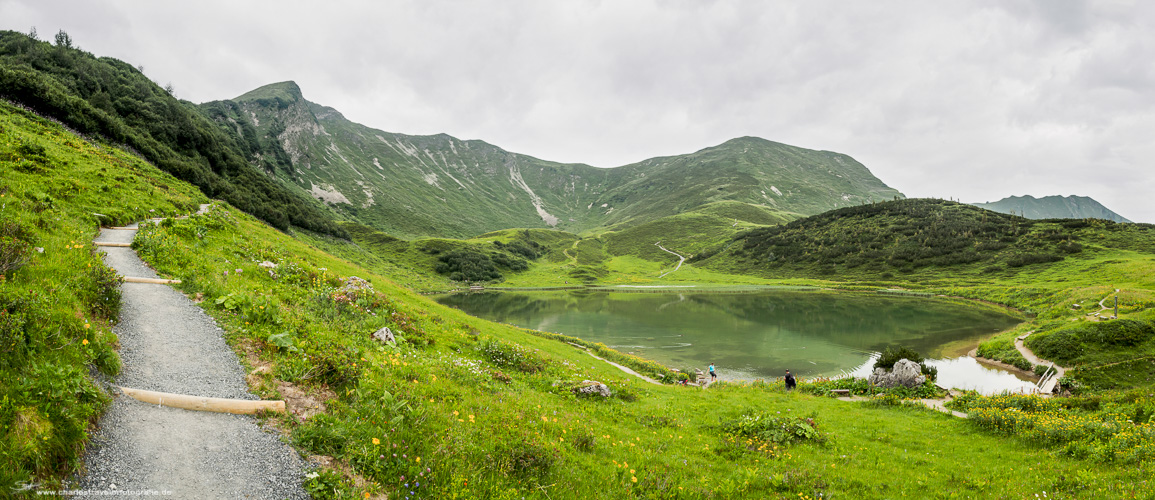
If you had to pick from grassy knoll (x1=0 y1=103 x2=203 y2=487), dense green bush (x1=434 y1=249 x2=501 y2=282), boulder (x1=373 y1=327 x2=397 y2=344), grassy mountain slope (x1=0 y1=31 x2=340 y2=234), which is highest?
grassy mountain slope (x1=0 y1=31 x2=340 y2=234)

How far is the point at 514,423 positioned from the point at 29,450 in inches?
289

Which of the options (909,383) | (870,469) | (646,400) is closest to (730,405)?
(646,400)

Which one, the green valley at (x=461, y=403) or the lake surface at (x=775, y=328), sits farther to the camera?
the lake surface at (x=775, y=328)

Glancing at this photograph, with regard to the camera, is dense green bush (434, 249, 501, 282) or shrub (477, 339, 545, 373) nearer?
shrub (477, 339, 545, 373)

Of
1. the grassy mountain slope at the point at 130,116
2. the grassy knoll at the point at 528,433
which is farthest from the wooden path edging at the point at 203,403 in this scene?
the grassy mountain slope at the point at 130,116

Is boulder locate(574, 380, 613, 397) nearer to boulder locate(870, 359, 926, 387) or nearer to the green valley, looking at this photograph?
the green valley

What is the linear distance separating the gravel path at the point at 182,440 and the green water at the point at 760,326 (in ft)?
114

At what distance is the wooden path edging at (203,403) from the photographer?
23.3 ft

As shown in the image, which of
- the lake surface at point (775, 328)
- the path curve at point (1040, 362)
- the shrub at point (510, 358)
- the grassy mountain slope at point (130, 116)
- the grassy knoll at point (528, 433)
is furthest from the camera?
the grassy mountain slope at point (130, 116)

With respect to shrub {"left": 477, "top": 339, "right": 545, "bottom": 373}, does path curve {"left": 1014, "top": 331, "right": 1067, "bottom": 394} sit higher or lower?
higher

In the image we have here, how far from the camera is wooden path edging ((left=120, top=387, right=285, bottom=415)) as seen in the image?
7.10m

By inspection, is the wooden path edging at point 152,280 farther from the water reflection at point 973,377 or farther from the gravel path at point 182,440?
the water reflection at point 973,377

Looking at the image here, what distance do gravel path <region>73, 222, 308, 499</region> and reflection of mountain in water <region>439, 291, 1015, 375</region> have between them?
37.0m

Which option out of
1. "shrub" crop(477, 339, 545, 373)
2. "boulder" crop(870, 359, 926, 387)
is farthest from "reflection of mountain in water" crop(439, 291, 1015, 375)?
"shrub" crop(477, 339, 545, 373)
